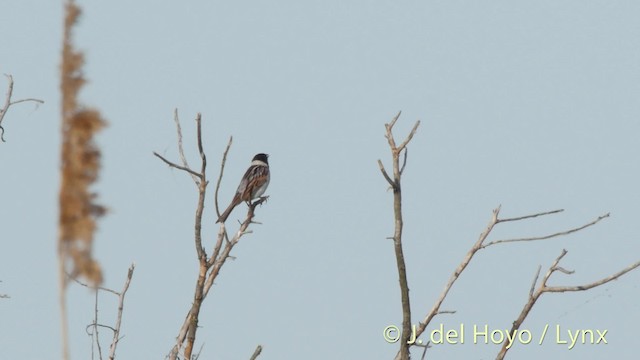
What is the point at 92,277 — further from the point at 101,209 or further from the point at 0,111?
the point at 0,111

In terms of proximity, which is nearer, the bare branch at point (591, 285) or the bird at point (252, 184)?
the bare branch at point (591, 285)

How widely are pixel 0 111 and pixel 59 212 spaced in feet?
14.0

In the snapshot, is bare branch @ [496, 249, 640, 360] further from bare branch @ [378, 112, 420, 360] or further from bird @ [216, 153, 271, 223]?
bird @ [216, 153, 271, 223]

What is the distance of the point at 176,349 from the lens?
17.6 ft

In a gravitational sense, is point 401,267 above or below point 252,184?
below

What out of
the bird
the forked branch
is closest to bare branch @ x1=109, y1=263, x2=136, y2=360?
the forked branch

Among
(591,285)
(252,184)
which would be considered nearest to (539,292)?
(591,285)

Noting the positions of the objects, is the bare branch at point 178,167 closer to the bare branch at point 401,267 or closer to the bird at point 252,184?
the bare branch at point 401,267

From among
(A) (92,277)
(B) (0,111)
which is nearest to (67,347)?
(A) (92,277)

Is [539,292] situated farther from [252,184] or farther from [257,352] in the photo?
[252,184]

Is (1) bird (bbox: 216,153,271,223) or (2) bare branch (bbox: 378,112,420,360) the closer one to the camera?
(2) bare branch (bbox: 378,112,420,360)

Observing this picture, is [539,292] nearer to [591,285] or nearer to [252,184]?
[591,285]

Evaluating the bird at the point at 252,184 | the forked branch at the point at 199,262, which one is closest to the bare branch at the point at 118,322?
the forked branch at the point at 199,262

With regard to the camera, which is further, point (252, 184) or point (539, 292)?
point (252, 184)
